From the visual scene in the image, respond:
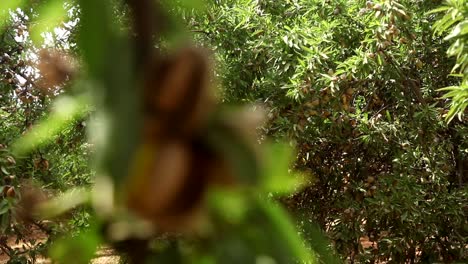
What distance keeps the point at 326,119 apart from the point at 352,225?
2.14ft

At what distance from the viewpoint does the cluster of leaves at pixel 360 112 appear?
305 centimetres

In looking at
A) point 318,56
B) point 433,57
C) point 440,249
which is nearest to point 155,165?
point 318,56

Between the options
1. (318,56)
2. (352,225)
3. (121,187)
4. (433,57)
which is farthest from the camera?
(433,57)

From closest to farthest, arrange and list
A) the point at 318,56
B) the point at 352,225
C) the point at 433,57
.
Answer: the point at 318,56 → the point at 352,225 → the point at 433,57

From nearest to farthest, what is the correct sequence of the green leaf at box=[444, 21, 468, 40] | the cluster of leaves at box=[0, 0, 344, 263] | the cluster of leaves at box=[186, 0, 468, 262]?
1. the cluster of leaves at box=[0, 0, 344, 263]
2. the green leaf at box=[444, 21, 468, 40]
3. the cluster of leaves at box=[186, 0, 468, 262]

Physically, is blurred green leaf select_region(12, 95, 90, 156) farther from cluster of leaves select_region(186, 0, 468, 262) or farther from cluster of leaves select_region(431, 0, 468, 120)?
cluster of leaves select_region(186, 0, 468, 262)

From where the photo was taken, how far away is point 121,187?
210 millimetres

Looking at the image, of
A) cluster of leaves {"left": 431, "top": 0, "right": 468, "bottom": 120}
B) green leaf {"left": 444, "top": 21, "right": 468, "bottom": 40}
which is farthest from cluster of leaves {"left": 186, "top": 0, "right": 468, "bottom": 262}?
green leaf {"left": 444, "top": 21, "right": 468, "bottom": 40}

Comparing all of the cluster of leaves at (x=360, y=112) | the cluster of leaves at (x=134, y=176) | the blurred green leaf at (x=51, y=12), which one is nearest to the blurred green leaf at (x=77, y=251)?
the cluster of leaves at (x=134, y=176)

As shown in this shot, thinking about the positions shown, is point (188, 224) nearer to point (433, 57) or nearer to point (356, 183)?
point (356, 183)

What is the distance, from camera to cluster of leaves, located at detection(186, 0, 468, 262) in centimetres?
305

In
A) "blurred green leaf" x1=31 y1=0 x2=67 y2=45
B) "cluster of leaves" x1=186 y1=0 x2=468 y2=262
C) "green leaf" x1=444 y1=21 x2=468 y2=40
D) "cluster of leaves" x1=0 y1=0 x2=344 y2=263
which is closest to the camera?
"cluster of leaves" x1=0 y1=0 x2=344 y2=263

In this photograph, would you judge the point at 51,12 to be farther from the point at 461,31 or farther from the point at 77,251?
the point at 461,31

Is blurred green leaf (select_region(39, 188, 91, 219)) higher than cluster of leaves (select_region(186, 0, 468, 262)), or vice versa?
cluster of leaves (select_region(186, 0, 468, 262))
